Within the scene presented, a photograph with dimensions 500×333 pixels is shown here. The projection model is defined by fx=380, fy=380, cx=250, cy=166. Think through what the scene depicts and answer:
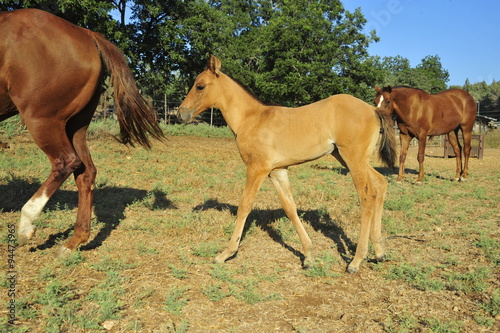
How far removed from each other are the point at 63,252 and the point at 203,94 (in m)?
2.41

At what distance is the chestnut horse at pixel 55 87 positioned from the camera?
12.4ft

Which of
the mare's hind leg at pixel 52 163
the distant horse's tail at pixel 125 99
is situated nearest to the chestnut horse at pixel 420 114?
the distant horse's tail at pixel 125 99

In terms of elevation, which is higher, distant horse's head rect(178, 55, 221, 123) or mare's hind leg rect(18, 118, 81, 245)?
distant horse's head rect(178, 55, 221, 123)

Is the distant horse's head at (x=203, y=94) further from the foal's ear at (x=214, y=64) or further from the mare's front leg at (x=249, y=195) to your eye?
the mare's front leg at (x=249, y=195)

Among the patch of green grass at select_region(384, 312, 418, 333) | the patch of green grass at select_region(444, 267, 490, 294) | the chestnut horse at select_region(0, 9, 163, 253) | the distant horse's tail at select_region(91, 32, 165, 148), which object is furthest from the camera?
the distant horse's tail at select_region(91, 32, 165, 148)

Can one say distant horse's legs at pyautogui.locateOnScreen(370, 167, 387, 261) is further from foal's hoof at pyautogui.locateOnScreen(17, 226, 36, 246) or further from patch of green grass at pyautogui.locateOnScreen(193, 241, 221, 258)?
foal's hoof at pyautogui.locateOnScreen(17, 226, 36, 246)

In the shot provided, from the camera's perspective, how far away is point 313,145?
419 centimetres

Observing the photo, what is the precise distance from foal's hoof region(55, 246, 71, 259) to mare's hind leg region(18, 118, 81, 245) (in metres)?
0.34

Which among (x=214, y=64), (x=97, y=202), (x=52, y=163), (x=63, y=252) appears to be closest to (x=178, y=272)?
(x=63, y=252)

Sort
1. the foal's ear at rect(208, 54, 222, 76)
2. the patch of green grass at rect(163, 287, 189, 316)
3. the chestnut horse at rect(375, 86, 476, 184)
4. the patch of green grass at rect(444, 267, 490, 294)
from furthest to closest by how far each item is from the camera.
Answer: the chestnut horse at rect(375, 86, 476, 184), the foal's ear at rect(208, 54, 222, 76), the patch of green grass at rect(444, 267, 490, 294), the patch of green grass at rect(163, 287, 189, 316)

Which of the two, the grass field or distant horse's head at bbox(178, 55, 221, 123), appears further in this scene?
distant horse's head at bbox(178, 55, 221, 123)

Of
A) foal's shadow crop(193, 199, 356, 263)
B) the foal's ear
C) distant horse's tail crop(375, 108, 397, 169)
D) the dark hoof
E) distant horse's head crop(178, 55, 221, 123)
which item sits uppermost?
the foal's ear

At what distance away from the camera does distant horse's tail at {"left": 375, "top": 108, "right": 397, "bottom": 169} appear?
162 inches


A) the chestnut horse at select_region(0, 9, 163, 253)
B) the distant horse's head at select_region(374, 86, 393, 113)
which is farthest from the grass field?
the distant horse's head at select_region(374, 86, 393, 113)
